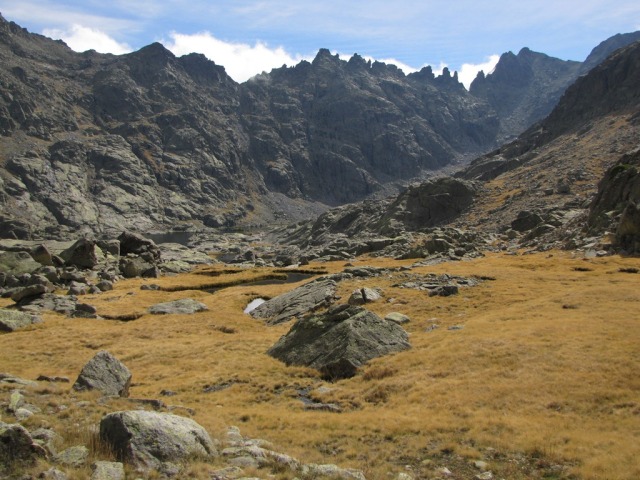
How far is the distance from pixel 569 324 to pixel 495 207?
121 m

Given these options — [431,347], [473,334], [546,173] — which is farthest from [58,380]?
[546,173]

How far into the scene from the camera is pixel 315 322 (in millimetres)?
37438

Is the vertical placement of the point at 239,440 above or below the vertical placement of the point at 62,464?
below

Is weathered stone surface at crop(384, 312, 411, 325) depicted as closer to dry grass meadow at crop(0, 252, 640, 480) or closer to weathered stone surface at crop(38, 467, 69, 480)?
dry grass meadow at crop(0, 252, 640, 480)

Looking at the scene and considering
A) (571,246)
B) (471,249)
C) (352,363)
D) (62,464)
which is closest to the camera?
(62,464)

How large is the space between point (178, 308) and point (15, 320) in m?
17.1

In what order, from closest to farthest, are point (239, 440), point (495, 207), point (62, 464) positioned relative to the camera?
point (62, 464) → point (239, 440) → point (495, 207)

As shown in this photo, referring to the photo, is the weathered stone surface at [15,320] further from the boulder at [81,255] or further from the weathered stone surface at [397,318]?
the weathered stone surface at [397,318]

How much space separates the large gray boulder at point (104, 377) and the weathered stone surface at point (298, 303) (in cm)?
2891

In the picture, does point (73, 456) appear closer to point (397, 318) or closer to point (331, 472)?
point (331, 472)

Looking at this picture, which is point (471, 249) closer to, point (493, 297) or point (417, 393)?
point (493, 297)

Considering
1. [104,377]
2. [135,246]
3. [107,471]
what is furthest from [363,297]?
[135,246]

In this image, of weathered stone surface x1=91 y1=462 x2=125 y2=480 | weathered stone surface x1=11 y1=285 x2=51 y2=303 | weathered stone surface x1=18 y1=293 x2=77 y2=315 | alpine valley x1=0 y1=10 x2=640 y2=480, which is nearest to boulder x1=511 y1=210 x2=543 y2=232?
alpine valley x1=0 y1=10 x2=640 y2=480

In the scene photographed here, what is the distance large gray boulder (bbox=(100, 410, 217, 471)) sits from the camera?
46.8ft
